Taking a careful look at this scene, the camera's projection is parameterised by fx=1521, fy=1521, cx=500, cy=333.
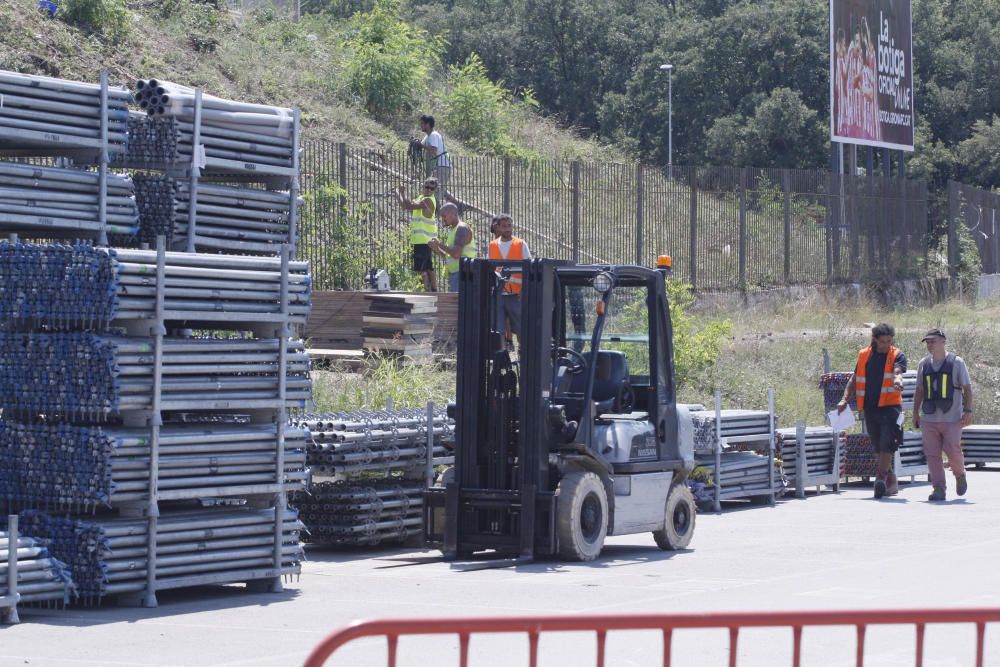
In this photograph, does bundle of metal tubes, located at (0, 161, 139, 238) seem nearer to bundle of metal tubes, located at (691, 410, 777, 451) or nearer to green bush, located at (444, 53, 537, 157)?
bundle of metal tubes, located at (691, 410, 777, 451)

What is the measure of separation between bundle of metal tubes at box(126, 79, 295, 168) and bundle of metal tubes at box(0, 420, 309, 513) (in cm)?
207

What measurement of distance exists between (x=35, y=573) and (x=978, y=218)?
38.9m

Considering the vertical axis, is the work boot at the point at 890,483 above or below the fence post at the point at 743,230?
below

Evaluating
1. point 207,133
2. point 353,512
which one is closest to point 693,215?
point 353,512

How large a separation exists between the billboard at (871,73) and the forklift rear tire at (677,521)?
2116 centimetres

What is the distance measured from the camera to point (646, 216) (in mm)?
28750

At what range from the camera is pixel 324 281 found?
72.6 feet

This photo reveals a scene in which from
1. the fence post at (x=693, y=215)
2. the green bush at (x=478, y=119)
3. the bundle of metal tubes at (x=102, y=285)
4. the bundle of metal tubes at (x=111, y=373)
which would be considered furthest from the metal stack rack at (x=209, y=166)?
the green bush at (x=478, y=119)

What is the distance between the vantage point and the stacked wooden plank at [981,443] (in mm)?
22703

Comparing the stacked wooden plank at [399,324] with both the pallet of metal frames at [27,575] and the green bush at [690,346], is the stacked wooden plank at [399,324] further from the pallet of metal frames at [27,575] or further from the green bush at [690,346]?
the pallet of metal frames at [27,575]

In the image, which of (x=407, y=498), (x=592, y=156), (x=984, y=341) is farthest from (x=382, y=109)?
(x=407, y=498)

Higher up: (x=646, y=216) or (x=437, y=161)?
(x=437, y=161)

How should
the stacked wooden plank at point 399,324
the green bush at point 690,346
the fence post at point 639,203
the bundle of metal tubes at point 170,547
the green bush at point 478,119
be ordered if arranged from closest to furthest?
the bundle of metal tubes at point 170,547, the stacked wooden plank at point 399,324, the green bush at point 690,346, the fence post at point 639,203, the green bush at point 478,119

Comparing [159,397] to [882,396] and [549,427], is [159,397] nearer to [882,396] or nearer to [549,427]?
[549,427]
